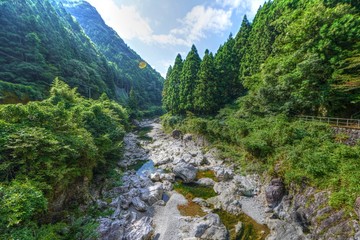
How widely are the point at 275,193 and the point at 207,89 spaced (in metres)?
21.9

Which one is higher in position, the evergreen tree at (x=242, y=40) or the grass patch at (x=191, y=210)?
the evergreen tree at (x=242, y=40)

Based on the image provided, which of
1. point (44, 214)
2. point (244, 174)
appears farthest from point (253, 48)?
point (44, 214)

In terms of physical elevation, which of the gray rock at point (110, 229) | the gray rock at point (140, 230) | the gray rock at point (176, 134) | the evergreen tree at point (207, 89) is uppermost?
the evergreen tree at point (207, 89)

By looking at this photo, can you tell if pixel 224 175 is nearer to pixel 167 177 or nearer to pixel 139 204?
pixel 167 177

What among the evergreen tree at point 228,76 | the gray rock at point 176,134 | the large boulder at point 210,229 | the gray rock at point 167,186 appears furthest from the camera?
the evergreen tree at point 228,76

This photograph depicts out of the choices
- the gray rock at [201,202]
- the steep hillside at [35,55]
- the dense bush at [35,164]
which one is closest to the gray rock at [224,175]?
the gray rock at [201,202]

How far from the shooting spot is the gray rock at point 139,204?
1175cm

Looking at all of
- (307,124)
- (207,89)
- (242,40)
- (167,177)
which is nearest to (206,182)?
(167,177)

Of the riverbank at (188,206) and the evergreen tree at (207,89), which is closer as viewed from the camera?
the riverbank at (188,206)

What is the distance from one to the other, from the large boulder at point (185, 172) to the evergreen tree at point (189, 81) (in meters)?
18.5

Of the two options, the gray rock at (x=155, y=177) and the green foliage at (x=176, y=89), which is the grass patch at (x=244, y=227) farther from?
the green foliage at (x=176, y=89)

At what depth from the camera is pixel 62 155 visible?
9273mm

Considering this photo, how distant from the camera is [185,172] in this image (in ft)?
53.2

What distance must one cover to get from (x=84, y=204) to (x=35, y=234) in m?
5.06
